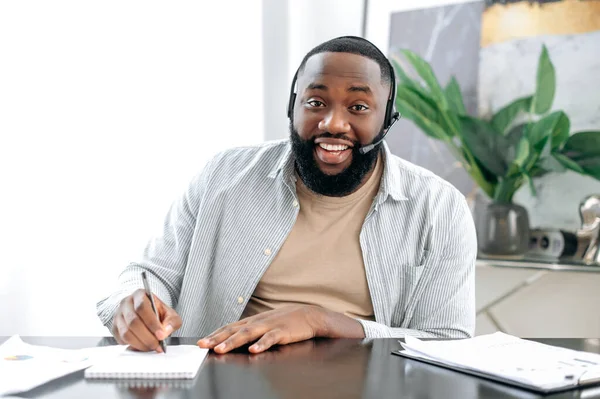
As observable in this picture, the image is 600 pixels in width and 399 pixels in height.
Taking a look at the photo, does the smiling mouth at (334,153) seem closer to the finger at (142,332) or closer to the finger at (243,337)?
the finger at (243,337)

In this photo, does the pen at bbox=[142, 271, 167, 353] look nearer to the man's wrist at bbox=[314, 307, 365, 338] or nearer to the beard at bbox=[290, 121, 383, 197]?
the man's wrist at bbox=[314, 307, 365, 338]

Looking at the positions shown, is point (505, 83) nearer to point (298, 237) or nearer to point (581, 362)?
point (298, 237)

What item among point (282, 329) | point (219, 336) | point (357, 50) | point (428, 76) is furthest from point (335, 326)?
point (428, 76)

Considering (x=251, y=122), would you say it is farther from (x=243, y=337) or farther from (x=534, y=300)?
(x=243, y=337)

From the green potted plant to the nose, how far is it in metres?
1.09

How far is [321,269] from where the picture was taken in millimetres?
1946

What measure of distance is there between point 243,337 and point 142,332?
180mm

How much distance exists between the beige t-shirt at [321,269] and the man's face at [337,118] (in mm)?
73

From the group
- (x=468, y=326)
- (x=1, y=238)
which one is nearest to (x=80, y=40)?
(x=1, y=238)

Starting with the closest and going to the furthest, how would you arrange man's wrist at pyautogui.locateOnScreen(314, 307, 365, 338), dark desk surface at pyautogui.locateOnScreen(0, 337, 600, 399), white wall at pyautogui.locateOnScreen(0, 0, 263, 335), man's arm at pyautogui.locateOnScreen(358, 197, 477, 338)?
dark desk surface at pyautogui.locateOnScreen(0, 337, 600, 399)
man's wrist at pyautogui.locateOnScreen(314, 307, 365, 338)
man's arm at pyautogui.locateOnScreen(358, 197, 477, 338)
white wall at pyautogui.locateOnScreen(0, 0, 263, 335)

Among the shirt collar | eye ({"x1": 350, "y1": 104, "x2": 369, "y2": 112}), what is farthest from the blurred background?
eye ({"x1": 350, "y1": 104, "x2": 369, "y2": 112})

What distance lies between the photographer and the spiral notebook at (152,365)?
1.25m

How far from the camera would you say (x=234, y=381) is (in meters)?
1.23

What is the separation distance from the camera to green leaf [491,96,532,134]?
9.64 ft
